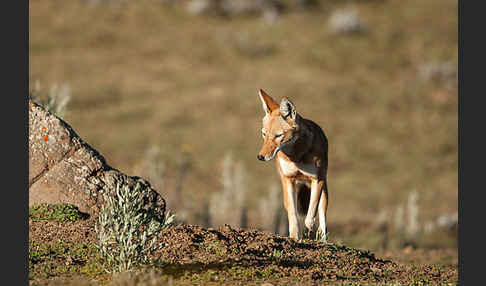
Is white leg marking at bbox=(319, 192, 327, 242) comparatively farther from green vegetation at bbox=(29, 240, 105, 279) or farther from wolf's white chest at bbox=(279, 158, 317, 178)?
green vegetation at bbox=(29, 240, 105, 279)

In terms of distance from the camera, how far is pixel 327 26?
209ft

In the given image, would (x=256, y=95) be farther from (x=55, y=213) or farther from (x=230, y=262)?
(x=230, y=262)

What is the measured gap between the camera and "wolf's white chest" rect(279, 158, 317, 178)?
36.7ft

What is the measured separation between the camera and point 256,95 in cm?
4756

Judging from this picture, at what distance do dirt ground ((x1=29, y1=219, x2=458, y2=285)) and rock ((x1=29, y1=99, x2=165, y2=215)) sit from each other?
0.47 meters

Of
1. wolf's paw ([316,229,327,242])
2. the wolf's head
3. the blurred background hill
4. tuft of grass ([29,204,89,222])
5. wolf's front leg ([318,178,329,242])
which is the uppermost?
the blurred background hill

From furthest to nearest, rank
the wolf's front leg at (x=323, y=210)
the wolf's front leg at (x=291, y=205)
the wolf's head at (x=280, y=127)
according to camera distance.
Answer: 1. the wolf's front leg at (x=323, y=210)
2. the wolf's front leg at (x=291, y=205)
3. the wolf's head at (x=280, y=127)

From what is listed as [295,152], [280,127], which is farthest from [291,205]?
[280,127]

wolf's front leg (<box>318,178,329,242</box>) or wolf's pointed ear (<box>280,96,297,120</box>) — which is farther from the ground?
wolf's pointed ear (<box>280,96,297,120</box>)

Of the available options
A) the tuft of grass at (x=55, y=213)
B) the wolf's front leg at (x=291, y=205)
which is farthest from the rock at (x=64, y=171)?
the wolf's front leg at (x=291, y=205)

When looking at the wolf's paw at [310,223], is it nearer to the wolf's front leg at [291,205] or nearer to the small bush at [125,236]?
the wolf's front leg at [291,205]

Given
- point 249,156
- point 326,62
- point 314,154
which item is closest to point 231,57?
point 326,62

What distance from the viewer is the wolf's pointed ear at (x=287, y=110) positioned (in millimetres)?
10617

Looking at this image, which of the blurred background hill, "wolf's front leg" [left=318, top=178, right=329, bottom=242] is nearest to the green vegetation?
"wolf's front leg" [left=318, top=178, right=329, bottom=242]
